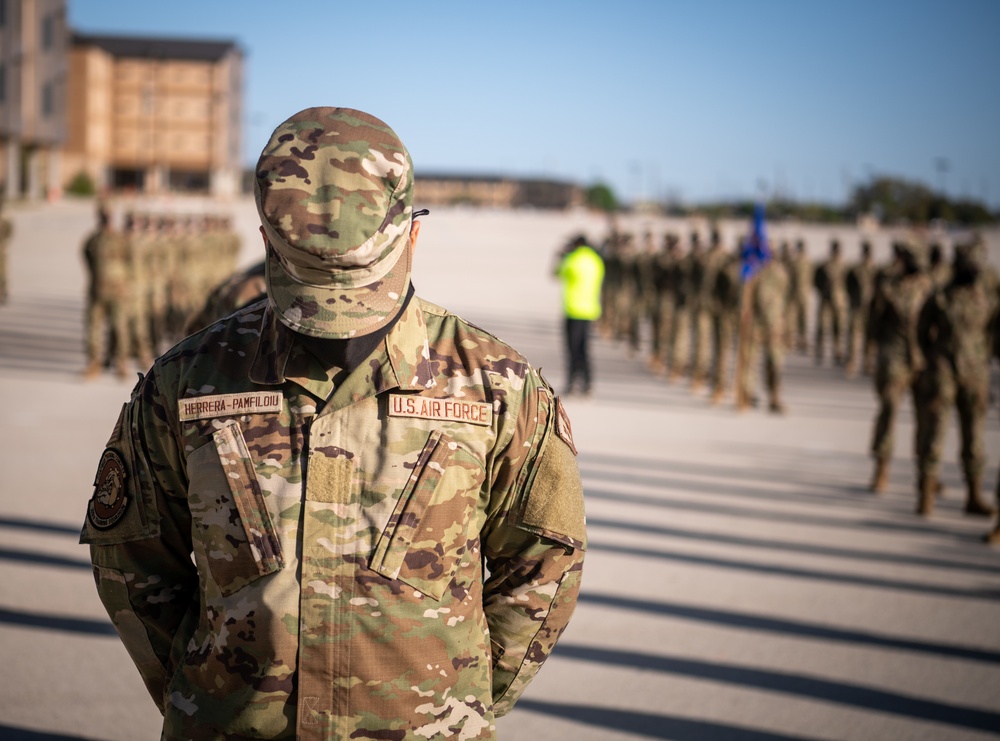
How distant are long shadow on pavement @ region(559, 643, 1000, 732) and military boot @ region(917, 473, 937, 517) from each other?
11.3 feet

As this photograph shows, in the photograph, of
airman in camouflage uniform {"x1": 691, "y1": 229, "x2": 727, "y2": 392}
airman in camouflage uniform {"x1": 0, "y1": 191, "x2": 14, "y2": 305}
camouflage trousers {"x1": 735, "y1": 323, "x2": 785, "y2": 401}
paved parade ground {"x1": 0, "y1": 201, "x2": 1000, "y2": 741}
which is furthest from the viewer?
airman in camouflage uniform {"x1": 0, "y1": 191, "x2": 14, "y2": 305}

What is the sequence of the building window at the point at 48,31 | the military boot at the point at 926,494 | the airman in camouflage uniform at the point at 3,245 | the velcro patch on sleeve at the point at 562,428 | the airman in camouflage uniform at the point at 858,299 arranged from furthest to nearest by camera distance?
the building window at the point at 48,31 < the airman in camouflage uniform at the point at 3,245 < the airman in camouflage uniform at the point at 858,299 < the military boot at the point at 926,494 < the velcro patch on sleeve at the point at 562,428

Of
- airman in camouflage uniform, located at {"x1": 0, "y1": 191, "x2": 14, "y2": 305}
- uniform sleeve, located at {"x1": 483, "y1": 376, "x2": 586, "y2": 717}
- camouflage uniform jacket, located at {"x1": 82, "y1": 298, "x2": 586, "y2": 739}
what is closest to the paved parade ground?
uniform sleeve, located at {"x1": 483, "y1": 376, "x2": 586, "y2": 717}

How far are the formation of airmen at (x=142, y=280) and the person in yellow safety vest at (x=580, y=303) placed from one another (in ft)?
15.3


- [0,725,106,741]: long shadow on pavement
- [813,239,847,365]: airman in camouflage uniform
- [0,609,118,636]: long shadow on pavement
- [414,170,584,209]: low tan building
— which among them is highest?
[414,170,584,209]: low tan building

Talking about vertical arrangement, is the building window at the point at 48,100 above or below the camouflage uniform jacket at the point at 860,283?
above

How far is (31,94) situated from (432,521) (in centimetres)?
5793

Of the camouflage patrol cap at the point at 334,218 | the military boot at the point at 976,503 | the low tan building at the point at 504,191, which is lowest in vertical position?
the military boot at the point at 976,503

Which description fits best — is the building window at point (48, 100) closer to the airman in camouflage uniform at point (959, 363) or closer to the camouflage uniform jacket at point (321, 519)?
the airman in camouflage uniform at point (959, 363)

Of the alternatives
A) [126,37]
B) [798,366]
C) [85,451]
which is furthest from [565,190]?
[85,451]

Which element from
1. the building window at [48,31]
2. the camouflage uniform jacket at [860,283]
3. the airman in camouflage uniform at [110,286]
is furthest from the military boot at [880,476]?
the building window at [48,31]

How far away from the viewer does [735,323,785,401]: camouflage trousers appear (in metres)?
12.4

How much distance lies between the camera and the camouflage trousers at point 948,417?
7.59 meters

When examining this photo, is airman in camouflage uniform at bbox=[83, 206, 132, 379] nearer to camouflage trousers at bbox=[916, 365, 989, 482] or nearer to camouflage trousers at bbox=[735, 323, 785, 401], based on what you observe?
camouflage trousers at bbox=[735, 323, 785, 401]
